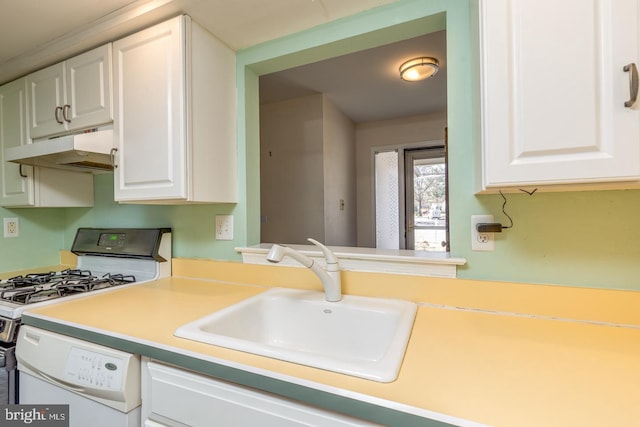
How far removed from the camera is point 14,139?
170 centimetres

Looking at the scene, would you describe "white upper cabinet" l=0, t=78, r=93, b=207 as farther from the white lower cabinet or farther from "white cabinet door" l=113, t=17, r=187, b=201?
the white lower cabinet

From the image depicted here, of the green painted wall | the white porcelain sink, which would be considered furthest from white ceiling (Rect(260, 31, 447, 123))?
the white porcelain sink

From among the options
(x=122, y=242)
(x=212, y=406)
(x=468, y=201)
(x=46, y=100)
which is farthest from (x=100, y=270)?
(x=468, y=201)

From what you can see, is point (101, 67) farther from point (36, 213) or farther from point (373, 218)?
point (373, 218)

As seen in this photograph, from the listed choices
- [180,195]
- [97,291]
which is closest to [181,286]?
[97,291]

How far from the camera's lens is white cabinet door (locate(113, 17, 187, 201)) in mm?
1210

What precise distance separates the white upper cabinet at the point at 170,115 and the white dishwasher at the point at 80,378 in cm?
60

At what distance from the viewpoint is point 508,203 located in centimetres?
104

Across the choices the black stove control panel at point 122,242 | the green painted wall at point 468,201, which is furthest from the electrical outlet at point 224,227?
the black stove control panel at point 122,242

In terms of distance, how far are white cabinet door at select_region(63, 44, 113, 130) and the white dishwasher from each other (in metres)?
0.95

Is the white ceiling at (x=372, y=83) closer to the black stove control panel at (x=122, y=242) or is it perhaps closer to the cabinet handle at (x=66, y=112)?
the cabinet handle at (x=66, y=112)

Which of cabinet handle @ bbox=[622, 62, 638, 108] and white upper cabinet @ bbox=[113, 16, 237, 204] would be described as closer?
cabinet handle @ bbox=[622, 62, 638, 108]

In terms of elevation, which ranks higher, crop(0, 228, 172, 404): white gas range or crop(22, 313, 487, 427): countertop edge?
crop(0, 228, 172, 404): white gas range

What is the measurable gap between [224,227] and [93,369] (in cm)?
78
